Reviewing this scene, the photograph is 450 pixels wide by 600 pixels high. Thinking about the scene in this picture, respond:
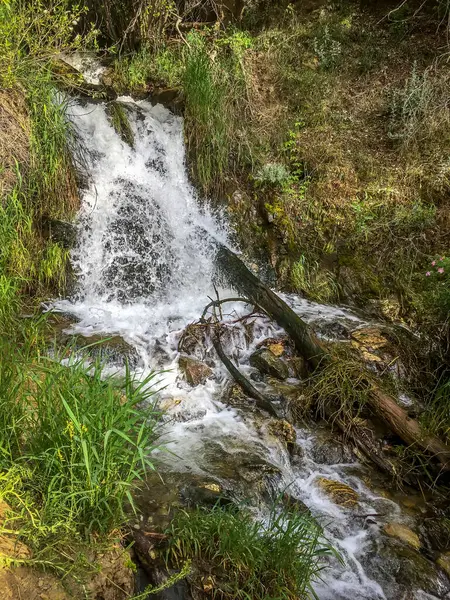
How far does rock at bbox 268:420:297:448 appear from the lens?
3.39m

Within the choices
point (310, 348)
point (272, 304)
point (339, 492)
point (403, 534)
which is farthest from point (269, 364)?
point (403, 534)

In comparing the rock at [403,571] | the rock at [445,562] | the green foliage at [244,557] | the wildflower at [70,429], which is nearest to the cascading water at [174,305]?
the rock at [403,571]

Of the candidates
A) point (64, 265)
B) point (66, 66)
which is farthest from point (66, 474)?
point (66, 66)

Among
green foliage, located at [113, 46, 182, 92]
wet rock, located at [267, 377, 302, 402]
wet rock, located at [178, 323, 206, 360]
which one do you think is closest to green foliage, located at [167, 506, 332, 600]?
wet rock, located at [267, 377, 302, 402]

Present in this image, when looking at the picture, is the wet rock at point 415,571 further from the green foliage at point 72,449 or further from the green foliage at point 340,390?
the green foliage at point 72,449

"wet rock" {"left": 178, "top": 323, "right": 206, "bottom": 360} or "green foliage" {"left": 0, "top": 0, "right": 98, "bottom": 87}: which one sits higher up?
"green foliage" {"left": 0, "top": 0, "right": 98, "bottom": 87}

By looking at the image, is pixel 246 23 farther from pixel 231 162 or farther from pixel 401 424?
pixel 401 424

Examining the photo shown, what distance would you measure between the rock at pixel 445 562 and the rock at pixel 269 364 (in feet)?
5.86

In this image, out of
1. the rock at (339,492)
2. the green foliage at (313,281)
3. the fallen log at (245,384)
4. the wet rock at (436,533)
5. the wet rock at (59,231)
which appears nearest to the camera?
the wet rock at (436,533)

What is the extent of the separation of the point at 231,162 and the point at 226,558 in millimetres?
4781

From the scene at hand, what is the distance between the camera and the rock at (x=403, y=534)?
8.90 feet

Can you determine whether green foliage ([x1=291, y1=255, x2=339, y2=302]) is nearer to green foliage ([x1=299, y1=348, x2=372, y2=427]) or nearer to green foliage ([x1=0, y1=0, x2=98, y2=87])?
green foliage ([x1=299, y1=348, x2=372, y2=427])

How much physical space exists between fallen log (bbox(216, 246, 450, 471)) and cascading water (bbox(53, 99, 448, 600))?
0.78 ft

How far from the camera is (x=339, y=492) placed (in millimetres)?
3025
